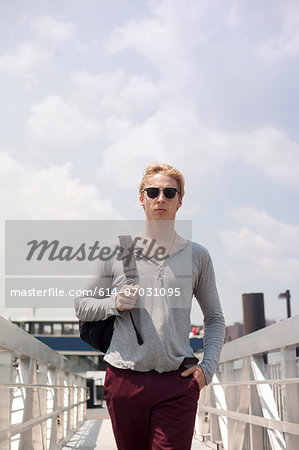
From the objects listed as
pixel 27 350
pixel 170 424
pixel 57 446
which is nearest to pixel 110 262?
pixel 170 424

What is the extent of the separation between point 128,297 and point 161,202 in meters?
0.43

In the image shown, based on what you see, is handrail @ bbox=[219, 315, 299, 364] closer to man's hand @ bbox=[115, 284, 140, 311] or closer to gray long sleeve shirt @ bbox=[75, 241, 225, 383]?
gray long sleeve shirt @ bbox=[75, 241, 225, 383]

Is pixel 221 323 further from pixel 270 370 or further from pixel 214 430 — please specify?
pixel 214 430

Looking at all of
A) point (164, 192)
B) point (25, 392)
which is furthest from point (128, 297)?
point (25, 392)

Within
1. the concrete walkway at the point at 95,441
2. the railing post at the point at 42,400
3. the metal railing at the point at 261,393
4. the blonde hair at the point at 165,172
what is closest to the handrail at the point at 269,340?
the metal railing at the point at 261,393

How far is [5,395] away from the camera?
3.66m

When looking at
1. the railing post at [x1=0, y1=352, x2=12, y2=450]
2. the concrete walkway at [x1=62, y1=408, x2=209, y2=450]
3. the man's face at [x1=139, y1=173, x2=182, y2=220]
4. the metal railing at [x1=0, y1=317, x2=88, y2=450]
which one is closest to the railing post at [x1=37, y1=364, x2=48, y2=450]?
the metal railing at [x1=0, y1=317, x2=88, y2=450]

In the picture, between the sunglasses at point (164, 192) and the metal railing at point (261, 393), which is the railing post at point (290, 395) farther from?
the sunglasses at point (164, 192)

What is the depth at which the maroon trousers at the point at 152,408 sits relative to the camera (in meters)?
2.21

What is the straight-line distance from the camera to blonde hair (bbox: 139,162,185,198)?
257cm

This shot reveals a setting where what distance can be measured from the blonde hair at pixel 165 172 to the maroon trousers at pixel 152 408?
2.40 feet

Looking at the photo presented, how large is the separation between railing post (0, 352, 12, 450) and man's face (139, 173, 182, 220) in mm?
1622

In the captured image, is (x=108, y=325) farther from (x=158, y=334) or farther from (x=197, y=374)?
(x=197, y=374)

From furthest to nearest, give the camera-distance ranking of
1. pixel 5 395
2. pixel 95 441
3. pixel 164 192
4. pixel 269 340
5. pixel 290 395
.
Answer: pixel 95 441 < pixel 269 340 < pixel 290 395 < pixel 5 395 < pixel 164 192
